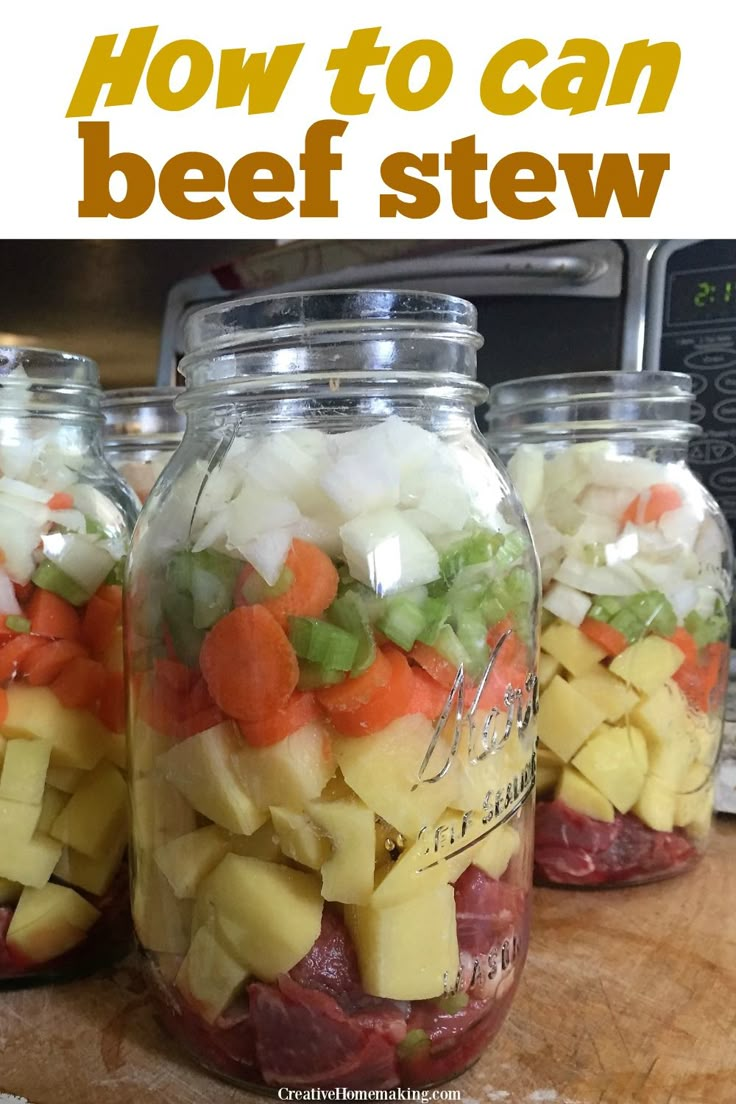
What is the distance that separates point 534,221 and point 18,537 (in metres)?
0.80

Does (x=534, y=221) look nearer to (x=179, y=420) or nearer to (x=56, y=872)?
(x=179, y=420)

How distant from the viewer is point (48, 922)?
69cm

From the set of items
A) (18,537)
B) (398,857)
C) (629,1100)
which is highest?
(18,537)

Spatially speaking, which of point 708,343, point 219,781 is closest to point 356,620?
point 219,781

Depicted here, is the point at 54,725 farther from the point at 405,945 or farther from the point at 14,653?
the point at 405,945

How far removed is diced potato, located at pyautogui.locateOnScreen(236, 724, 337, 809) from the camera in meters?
0.53

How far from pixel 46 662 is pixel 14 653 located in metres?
0.02

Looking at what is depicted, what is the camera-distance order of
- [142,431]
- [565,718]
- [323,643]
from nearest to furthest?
[323,643]
[565,718]
[142,431]

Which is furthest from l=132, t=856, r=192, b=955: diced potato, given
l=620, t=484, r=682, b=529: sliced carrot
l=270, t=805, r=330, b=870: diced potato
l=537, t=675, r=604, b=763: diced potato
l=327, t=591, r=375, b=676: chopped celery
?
l=620, t=484, r=682, b=529: sliced carrot

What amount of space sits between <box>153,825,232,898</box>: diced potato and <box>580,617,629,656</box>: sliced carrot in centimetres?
44

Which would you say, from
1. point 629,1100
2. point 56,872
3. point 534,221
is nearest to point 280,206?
point 534,221

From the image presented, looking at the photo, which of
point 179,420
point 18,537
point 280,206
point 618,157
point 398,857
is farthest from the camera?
point 280,206

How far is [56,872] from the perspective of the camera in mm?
698

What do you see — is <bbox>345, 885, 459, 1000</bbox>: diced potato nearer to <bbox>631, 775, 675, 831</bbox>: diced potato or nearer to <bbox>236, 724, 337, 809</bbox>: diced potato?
<bbox>236, 724, 337, 809</bbox>: diced potato
